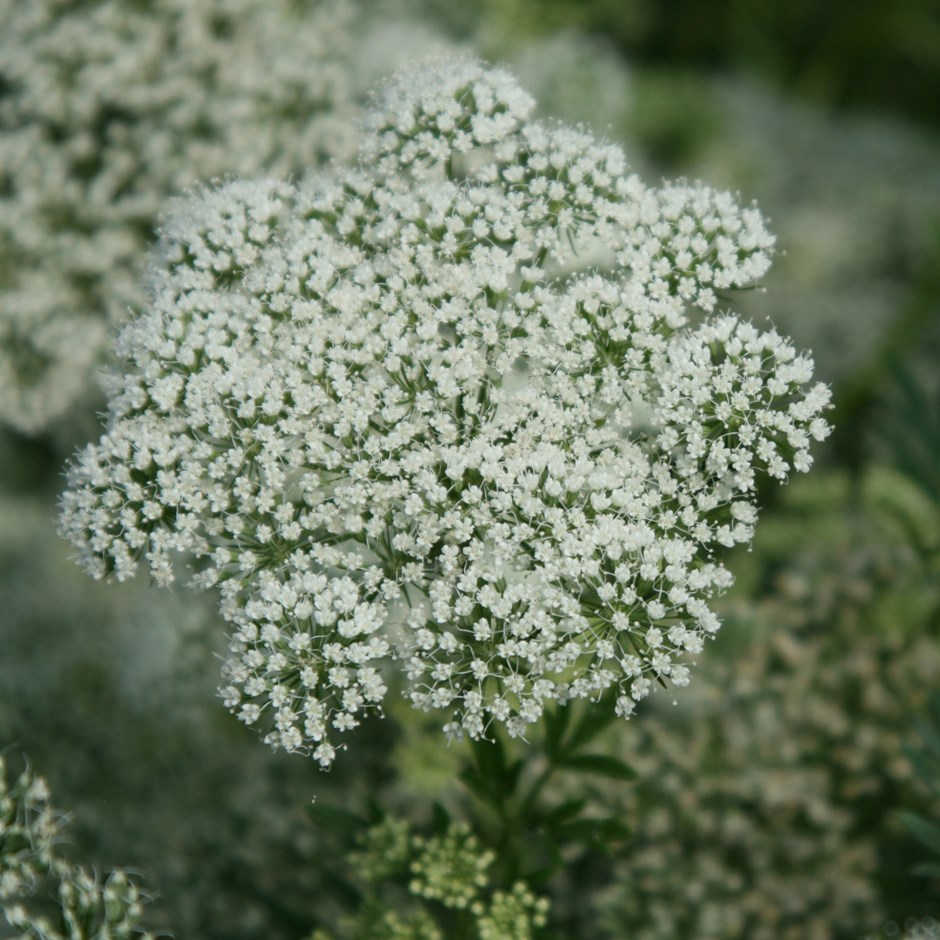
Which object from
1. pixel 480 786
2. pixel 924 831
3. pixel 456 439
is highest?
pixel 456 439

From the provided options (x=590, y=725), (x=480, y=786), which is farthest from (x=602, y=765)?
(x=480, y=786)

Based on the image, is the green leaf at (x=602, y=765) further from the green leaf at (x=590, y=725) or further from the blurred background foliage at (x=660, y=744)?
the blurred background foliage at (x=660, y=744)

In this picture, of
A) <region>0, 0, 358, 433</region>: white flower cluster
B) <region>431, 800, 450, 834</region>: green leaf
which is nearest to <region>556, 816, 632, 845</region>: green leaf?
<region>431, 800, 450, 834</region>: green leaf

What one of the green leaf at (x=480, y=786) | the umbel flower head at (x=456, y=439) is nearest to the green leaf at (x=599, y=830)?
the green leaf at (x=480, y=786)

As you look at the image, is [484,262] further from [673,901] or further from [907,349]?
[907,349]

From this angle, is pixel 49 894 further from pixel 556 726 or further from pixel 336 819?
pixel 556 726

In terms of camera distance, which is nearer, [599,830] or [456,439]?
[456,439]
